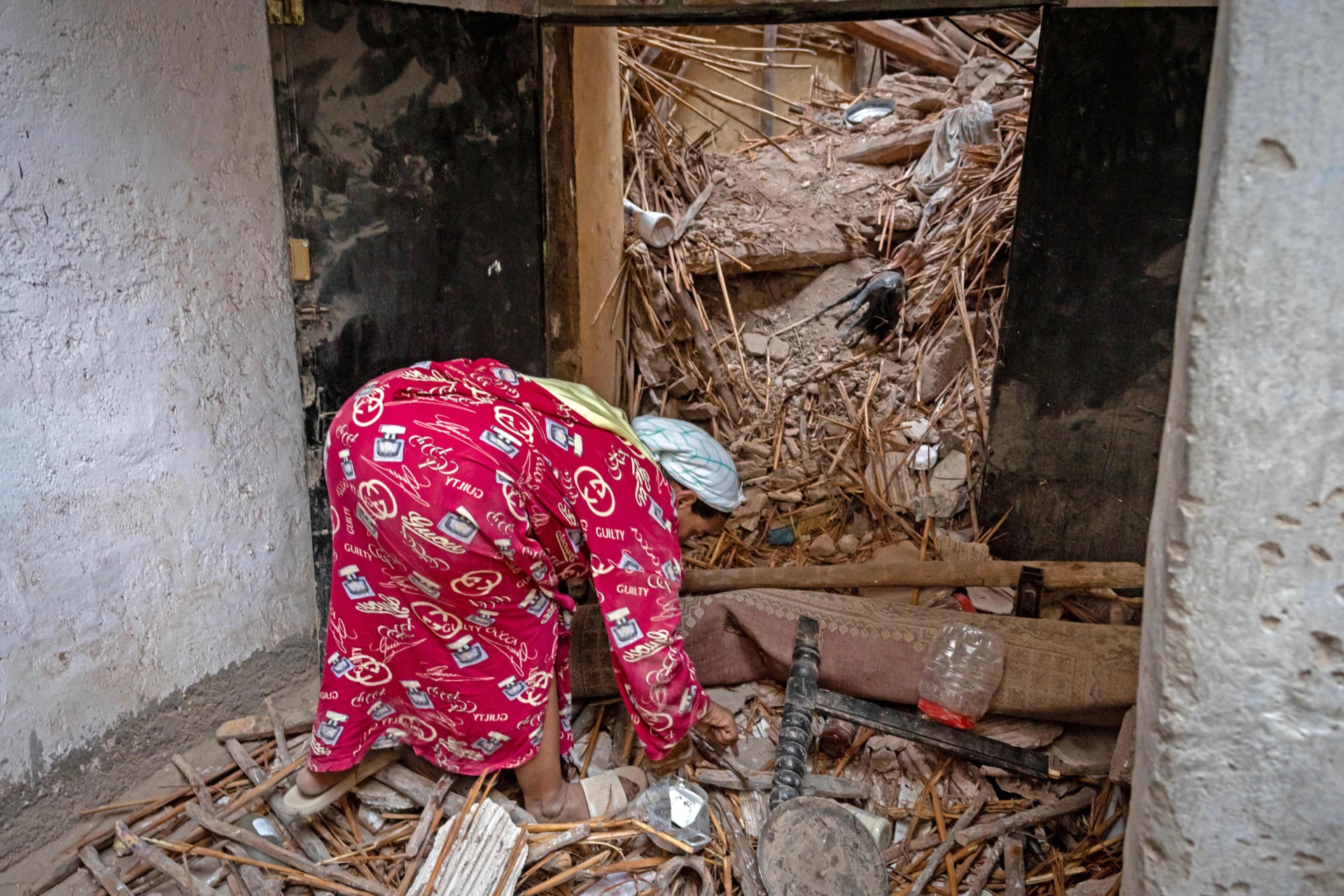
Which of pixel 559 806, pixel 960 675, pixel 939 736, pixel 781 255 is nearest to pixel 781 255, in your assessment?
pixel 781 255

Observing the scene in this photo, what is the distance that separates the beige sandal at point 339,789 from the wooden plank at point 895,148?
190 inches

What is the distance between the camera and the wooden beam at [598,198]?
368 centimetres

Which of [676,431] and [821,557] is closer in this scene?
[676,431]

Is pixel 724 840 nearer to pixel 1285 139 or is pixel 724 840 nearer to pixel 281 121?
pixel 1285 139

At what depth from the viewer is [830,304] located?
17.3ft

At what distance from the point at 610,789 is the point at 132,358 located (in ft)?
5.89

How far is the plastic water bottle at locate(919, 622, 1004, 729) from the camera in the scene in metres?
2.64

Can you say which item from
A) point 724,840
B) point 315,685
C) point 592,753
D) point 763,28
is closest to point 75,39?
point 315,685

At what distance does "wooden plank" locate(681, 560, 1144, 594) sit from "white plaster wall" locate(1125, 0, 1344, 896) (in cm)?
178

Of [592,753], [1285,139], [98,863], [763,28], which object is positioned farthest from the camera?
[763,28]

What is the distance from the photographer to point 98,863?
2.34m

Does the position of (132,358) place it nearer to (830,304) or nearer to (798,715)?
(798,715)

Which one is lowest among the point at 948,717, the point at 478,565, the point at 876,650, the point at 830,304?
the point at 948,717

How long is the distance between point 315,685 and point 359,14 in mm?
2190
